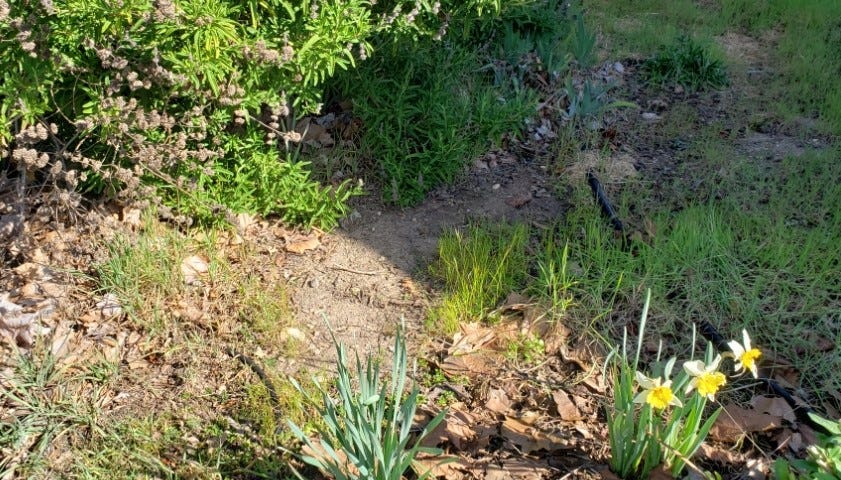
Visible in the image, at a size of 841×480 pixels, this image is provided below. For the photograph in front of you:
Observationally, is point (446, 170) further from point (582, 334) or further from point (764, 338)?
point (764, 338)

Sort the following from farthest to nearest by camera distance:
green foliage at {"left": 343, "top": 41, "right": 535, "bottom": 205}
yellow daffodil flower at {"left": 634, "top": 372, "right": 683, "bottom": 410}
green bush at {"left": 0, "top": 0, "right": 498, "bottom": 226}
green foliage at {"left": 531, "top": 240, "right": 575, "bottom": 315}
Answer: green foliage at {"left": 343, "top": 41, "right": 535, "bottom": 205}, green foliage at {"left": 531, "top": 240, "right": 575, "bottom": 315}, green bush at {"left": 0, "top": 0, "right": 498, "bottom": 226}, yellow daffodil flower at {"left": 634, "top": 372, "right": 683, "bottom": 410}

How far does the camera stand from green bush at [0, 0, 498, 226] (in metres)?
2.90

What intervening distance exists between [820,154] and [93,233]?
3.99 metres

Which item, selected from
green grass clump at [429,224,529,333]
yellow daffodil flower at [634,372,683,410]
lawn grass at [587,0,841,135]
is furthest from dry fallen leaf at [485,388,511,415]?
lawn grass at [587,0,841,135]

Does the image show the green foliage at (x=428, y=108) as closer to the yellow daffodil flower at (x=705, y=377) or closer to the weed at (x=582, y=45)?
the weed at (x=582, y=45)

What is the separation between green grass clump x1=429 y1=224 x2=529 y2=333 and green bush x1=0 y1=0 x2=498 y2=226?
70 centimetres

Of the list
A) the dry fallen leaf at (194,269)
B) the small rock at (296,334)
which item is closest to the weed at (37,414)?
the dry fallen leaf at (194,269)

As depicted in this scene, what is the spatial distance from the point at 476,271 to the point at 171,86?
1.53m

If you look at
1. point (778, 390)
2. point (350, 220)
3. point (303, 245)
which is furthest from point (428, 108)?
point (778, 390)

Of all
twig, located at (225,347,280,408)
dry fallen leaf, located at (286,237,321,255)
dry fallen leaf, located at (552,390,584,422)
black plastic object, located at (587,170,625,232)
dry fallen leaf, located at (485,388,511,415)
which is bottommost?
dry fallen leaf, located at (485,388,511,415)

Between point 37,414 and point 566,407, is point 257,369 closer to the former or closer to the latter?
point 37,414

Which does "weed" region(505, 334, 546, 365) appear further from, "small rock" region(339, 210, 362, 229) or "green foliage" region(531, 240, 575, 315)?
"small rock" region(339, 210, 362, 229)

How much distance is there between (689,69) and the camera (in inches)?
209

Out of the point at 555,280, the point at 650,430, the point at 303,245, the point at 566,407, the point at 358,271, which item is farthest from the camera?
the point at 303,245
